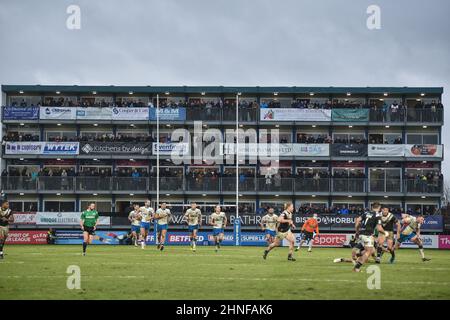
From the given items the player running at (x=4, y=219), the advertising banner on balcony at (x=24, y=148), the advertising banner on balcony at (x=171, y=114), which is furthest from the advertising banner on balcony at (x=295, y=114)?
the player running at (x=4, y=219)

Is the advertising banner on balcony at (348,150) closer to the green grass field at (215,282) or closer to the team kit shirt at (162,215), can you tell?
→ the team kit shirt at (162,215)

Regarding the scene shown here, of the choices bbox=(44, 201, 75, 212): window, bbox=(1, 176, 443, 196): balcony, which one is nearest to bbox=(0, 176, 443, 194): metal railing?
bbox=(1, 176, 443, 196): balcony

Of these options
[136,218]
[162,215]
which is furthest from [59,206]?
[162,215]

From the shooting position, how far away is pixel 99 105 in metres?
66.4

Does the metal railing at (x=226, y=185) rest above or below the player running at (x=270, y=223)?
above

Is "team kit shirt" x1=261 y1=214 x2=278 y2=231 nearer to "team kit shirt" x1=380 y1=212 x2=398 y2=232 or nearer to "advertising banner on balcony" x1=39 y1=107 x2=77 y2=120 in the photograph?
"team kit shirt" x1=380 y1=212 x2=398 y2=232

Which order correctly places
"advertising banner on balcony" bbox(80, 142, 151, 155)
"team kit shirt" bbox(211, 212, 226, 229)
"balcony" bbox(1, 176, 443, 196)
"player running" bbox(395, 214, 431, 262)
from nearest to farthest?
1. "player running" bbox(395, 214, 431, 262)
2. "team kit shirt" bbox(211, 212, 226, 229)
3. "balcony" bbox(1, 176, 443, 196)
4. "advertising banner on balcony" bbox(80, 142, 151, 155)

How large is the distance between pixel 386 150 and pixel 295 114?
9.01 m

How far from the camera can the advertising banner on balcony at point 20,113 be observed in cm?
6625

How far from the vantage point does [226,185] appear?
64.1 m

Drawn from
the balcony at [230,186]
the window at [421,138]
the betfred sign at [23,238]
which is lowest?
the betfred sign at [23,238]

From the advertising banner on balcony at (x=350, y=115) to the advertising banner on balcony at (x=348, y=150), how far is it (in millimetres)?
2320

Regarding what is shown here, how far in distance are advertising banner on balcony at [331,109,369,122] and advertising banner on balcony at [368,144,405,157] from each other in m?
2.73

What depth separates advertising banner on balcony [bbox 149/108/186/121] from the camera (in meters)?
65.6
